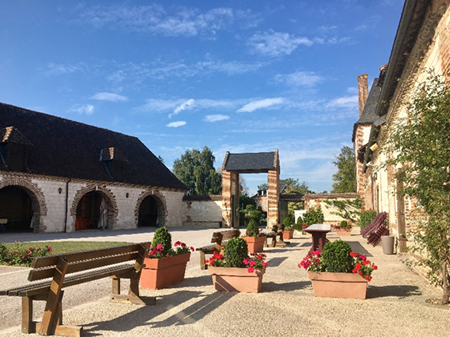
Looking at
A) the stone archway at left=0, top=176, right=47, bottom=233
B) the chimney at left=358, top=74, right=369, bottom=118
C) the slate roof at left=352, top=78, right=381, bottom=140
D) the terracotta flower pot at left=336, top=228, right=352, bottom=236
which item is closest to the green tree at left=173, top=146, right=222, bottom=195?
the chimney at left=358, top=74, right=369, bottom=118

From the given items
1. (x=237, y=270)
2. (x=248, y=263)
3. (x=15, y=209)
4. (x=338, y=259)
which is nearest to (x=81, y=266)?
(x=237, y=270)

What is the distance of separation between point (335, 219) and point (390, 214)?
13.4m

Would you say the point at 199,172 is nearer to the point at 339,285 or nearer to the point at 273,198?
the point at 273,198

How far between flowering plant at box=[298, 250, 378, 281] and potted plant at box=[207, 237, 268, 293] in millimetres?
767

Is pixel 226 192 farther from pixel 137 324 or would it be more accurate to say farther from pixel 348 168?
pixel 137 324

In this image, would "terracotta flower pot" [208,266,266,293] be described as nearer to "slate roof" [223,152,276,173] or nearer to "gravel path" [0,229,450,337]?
"gravel path" [0,229,450,337]

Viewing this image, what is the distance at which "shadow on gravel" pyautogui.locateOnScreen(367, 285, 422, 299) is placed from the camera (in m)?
5.50

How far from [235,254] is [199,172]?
42.4 m

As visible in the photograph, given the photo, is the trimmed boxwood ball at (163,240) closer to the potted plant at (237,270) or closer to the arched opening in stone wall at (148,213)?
the potted plant at (237,270)

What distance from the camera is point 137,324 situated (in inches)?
163

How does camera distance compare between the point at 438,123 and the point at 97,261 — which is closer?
the point at 438,123

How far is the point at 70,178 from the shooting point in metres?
19.7

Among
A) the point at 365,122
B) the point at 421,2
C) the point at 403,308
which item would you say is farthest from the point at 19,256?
the point at 365,122

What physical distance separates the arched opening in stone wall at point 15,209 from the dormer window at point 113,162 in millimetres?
4723
